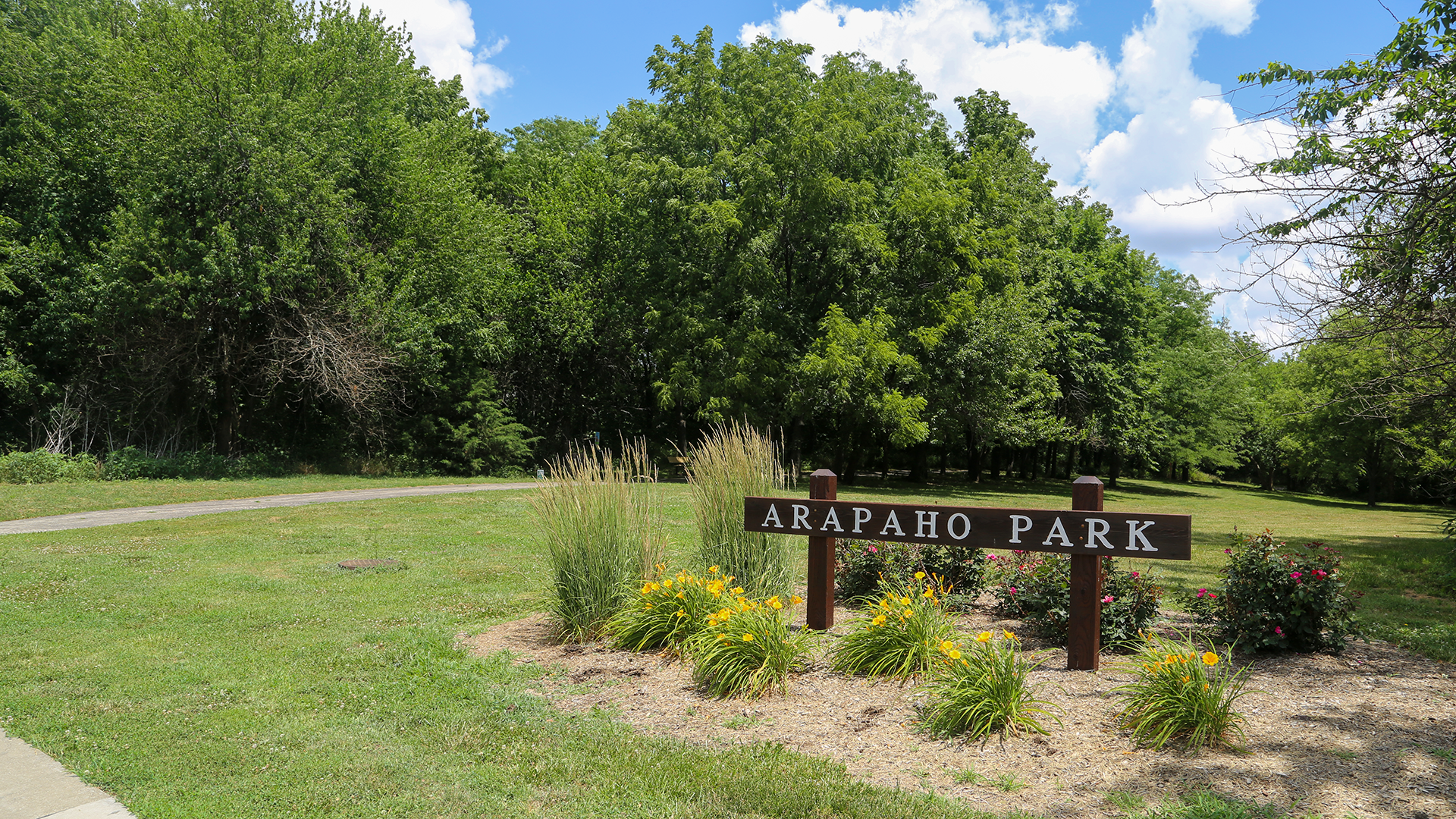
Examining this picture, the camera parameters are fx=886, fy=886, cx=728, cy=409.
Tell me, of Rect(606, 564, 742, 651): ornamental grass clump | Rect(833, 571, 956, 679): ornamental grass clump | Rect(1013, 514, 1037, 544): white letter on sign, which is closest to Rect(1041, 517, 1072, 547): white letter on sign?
Rect(1013, 514, 1037, 544): white letter on sign

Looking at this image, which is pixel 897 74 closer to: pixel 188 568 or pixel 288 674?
pixel 188 568

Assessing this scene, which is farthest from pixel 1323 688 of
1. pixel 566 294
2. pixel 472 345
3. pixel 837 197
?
pixel 566 294

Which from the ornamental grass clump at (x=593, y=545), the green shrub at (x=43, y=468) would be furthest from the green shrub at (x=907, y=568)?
the green shrub at (x=43, y=468)

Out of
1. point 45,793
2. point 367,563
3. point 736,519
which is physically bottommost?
point 45,793

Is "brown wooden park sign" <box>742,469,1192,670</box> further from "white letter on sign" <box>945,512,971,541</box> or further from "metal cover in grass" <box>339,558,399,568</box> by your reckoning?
"metal cover in grass" <box>339,558,399,568</box>

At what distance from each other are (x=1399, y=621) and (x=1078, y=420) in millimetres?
26428

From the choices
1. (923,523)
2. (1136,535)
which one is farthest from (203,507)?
(1136,535)

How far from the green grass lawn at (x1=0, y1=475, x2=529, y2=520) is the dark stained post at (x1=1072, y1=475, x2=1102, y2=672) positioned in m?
15.5

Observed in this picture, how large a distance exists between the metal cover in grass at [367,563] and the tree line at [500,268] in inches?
507

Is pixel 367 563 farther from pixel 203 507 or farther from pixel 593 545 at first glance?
pixel 203 507

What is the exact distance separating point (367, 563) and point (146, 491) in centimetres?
1067

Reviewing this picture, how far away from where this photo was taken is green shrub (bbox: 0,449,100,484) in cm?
1856

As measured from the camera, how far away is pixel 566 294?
99.5 feet

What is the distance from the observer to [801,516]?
6.35 m
